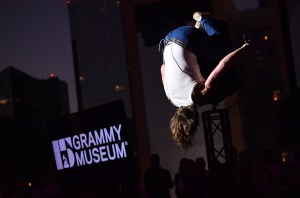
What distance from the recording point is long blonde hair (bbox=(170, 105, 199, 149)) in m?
2.06

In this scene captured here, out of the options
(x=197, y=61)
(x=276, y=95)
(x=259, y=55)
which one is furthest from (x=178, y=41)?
(x=259, y=55)

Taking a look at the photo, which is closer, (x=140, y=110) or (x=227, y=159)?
(x=227, y=159)

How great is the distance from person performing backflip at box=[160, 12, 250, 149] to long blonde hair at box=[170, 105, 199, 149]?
56 millimetres

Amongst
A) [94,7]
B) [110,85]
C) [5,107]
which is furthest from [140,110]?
[5,107]

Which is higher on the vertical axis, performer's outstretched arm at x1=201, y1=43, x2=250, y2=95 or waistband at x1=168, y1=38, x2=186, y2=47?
waistband at x1=168, y1=38, x2=186, y2=47

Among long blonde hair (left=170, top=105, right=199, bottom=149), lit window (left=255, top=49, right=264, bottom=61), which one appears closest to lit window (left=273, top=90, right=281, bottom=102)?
lit window (left=255, top=49, right=264, bottom=61)

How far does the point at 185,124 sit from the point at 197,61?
303 millimetres

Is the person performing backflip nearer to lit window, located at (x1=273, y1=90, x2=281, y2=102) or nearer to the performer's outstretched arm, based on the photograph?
the performer's outstretched arm

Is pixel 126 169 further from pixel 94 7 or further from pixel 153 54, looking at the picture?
pixel 94 7

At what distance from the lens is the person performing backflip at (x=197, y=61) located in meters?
1.88

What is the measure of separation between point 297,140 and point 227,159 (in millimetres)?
9559

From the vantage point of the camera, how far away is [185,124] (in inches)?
81.0

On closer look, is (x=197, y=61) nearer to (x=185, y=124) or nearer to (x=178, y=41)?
(x=178, y=41)

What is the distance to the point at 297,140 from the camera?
1169cm
